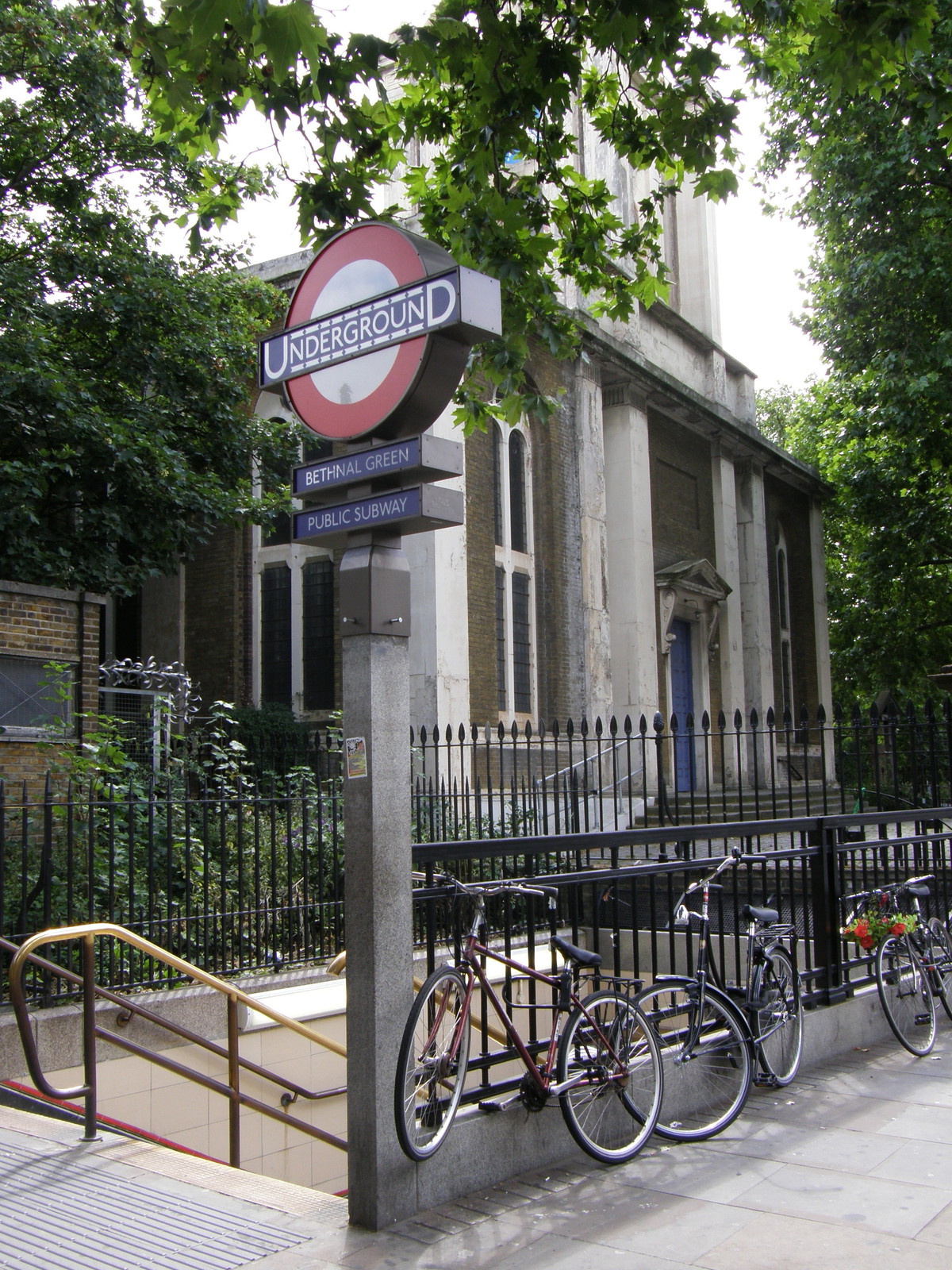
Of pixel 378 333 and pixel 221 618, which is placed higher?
pixel 221 618

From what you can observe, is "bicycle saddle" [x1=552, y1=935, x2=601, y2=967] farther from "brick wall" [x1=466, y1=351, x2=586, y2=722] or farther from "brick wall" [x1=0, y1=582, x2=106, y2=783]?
"brick wall" [x1=466, y1=351, x2=586, y2=722]

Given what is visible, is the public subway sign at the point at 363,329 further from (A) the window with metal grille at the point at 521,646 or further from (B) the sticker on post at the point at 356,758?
(A) the window with metal grille at the point at 521,646

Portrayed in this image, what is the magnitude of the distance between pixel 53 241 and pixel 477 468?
7178 millimetres

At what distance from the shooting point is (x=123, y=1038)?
6.79 meters

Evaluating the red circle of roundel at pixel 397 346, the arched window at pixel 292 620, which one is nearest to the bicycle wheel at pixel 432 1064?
the red circle of roundel at pixel 397 346

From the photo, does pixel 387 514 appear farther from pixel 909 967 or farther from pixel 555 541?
pixel 555 541

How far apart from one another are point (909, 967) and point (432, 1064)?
4167mm

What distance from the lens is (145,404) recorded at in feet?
47.4

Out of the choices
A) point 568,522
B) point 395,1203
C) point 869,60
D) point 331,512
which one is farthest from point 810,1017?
point 568,522

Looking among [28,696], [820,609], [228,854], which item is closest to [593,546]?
[28,696]

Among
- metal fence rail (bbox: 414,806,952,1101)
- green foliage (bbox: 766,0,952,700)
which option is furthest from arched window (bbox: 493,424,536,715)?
metal fence rail (bbox: 414,806,952,1101)

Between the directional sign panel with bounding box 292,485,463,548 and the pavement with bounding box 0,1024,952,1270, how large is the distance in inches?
101

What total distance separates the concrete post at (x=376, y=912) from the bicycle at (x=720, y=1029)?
1.44 metres

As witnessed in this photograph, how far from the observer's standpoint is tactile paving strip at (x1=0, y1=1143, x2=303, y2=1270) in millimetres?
3914
